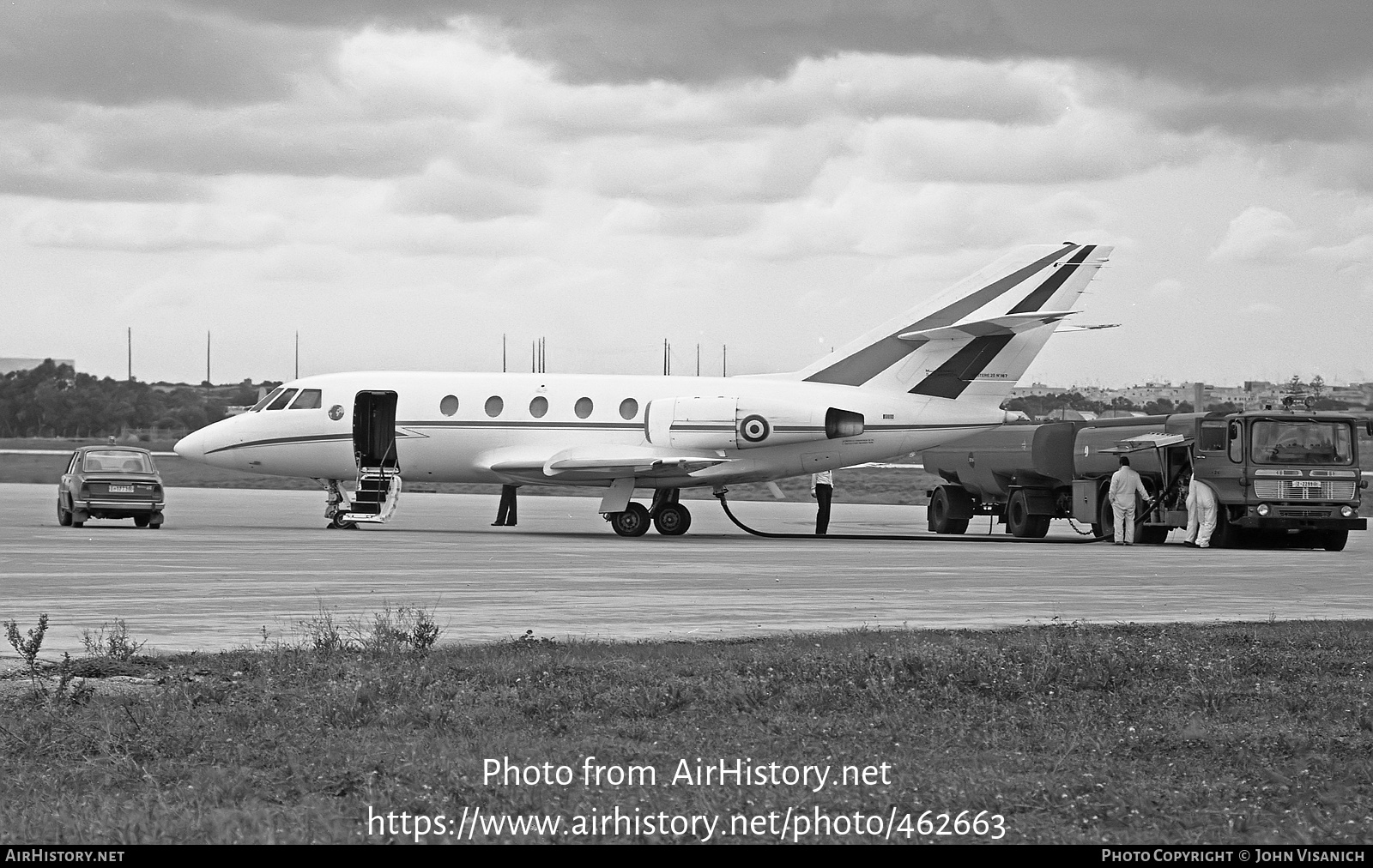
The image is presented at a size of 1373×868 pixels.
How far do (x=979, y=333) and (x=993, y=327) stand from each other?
39 cm

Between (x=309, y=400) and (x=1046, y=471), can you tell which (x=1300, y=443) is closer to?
(x=1046, y=471)

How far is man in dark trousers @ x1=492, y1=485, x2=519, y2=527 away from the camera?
113ft

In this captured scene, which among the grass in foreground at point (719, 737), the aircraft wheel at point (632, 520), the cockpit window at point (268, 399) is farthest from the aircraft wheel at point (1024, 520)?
the grass in foreground at point (719, 737)

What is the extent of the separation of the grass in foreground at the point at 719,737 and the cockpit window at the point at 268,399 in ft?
73.7

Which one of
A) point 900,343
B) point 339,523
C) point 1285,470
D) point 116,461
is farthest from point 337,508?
point 1285,470

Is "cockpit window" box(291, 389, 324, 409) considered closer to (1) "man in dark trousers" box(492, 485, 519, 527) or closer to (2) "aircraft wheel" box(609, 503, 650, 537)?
(1) "man in dark trousers" box(492, 485, 519, 527)

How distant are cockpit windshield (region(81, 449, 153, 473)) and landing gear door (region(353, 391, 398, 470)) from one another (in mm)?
5107

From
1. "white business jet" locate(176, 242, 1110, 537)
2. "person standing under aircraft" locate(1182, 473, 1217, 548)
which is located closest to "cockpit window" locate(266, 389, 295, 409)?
"white business jet" locate(176, 242, 1110, 537)

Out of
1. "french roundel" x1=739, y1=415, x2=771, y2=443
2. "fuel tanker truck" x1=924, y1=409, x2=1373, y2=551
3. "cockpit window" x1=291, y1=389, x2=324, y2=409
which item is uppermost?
"cockpit window" x1=291, y1=389, x2=324, y2=409

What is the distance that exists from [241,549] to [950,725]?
1819 cm

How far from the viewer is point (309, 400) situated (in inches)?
1307

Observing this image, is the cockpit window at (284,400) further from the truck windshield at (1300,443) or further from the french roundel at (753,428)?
the truck windshield at (1300,443)
